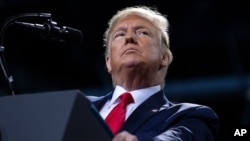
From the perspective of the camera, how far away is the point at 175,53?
3.54m

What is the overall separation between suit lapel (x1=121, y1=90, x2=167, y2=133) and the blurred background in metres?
1.59

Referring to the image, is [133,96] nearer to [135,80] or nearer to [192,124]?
[135,80]

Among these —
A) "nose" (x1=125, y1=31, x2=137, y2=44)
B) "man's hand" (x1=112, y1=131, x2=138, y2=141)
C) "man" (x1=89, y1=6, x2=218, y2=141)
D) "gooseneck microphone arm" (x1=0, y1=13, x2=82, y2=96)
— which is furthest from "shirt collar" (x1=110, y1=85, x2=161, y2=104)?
"man's hand" (x1=112, y1=131, x2=138, y2=141)

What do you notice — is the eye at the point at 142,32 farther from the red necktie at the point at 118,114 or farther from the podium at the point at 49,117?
the podium at the point at 49,117

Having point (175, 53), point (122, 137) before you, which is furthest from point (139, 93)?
point (175, 53)

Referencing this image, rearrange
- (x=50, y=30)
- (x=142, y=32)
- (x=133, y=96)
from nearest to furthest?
(x=50, y=30) < (x=133, y=96) < (x=142, y=32)

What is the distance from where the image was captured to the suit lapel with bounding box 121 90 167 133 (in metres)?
1.35

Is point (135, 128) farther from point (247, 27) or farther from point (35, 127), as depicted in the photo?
point (247, 27)

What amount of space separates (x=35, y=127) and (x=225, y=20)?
255cm

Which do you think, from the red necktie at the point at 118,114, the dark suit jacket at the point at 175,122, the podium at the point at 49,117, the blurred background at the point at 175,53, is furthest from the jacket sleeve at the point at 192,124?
the blurred background at the point at 175,53

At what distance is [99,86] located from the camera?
12.3ft

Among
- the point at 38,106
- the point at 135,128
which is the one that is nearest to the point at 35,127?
the point at 38,106

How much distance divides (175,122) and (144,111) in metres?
0.12

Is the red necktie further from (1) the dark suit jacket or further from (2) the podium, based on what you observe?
(2) the podium
